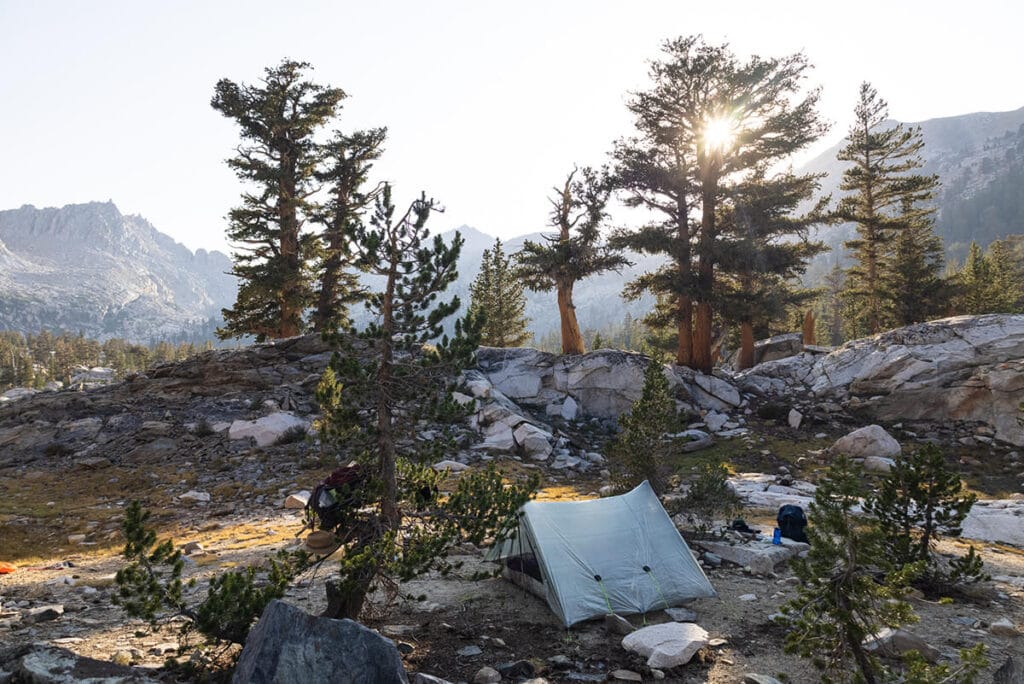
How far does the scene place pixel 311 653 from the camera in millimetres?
5336

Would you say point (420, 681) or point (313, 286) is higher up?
point (313, 286)

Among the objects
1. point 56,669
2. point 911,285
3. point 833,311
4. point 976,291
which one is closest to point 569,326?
point 911,285

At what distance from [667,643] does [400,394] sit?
510 centimetres

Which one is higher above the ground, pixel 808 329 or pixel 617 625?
pixel 808 329

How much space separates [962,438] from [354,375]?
2573 centimetres

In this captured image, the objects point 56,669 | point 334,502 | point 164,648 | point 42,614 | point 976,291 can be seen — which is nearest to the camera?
point 56,669

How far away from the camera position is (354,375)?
7.60 meters

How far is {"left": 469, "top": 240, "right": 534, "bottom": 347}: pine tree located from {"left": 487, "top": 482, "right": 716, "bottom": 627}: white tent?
35.7 m

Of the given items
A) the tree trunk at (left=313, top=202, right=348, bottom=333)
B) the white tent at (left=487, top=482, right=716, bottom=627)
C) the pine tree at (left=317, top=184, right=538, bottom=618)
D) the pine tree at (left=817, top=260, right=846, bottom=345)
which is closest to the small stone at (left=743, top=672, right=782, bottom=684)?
the white tent at (left=487, top=482, right=716, bottom=627)

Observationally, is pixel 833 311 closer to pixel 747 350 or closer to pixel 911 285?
pixel 911 285

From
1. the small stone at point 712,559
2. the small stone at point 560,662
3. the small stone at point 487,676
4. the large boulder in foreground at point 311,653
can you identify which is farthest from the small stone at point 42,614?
the small stone at point 712,559

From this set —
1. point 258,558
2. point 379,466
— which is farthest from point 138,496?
point 379,466

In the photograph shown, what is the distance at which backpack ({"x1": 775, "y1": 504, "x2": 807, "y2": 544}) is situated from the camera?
12.7m

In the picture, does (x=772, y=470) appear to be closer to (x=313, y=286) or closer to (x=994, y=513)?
(x=994, y=513)
